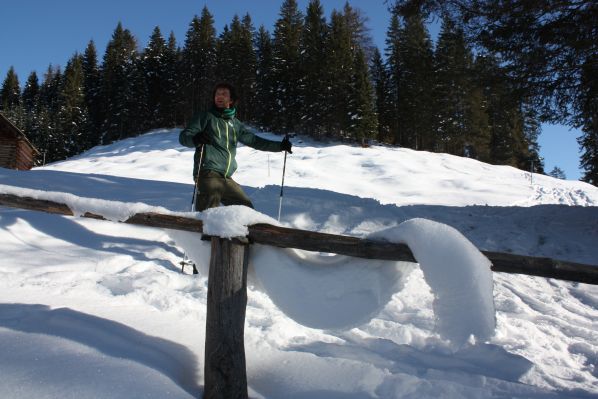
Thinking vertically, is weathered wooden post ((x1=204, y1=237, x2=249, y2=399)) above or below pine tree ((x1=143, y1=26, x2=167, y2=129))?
below

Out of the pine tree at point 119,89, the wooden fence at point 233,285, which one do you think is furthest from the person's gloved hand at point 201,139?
the pine tree at point 119,89

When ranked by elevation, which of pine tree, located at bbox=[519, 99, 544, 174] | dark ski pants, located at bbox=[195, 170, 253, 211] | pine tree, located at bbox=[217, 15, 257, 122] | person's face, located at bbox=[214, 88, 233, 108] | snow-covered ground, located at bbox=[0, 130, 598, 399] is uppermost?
pine tree, located at bbox=[217, 15, 257, 122]

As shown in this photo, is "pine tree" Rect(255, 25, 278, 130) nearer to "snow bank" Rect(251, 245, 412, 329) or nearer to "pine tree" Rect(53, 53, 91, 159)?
"pine tree" Rect(53, 53, 91, 159)

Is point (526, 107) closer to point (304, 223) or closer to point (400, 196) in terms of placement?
point (304, 223)

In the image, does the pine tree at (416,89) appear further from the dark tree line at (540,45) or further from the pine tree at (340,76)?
the dark tree line at (540,45)

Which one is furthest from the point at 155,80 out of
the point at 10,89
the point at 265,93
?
the point at 10,89

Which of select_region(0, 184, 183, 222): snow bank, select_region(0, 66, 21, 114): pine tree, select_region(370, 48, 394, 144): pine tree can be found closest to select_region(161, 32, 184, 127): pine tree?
select_region(370, 48, 394, 144): pine tree

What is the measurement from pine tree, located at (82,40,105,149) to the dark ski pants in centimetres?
5295

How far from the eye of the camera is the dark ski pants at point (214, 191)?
4.50m

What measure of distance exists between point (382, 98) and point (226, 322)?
147 ft

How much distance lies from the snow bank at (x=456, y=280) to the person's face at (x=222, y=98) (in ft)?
10.2

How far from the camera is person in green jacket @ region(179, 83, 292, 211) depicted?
175 inches

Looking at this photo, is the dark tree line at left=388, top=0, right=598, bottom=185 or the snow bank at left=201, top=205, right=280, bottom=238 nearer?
the snow bank at left=201, top=205, right=280, bottom=238

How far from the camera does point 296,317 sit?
8.23 ft
